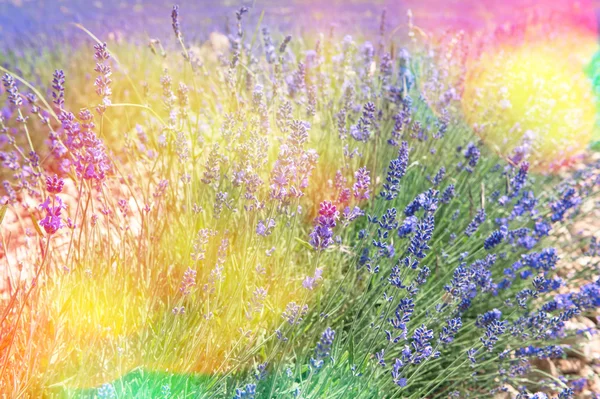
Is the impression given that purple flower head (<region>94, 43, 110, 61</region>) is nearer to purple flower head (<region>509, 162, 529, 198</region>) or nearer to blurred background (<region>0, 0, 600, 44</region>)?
purple flower head (<region>509, 162, 529, 198</region>)

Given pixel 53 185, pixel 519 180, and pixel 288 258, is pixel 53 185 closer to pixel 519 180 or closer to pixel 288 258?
pixel 288 258

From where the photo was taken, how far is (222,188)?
2322 millimetres

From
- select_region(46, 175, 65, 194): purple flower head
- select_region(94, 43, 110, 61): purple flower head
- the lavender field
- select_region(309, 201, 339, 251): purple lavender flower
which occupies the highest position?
select_region(94, 43, 110, 61): purple flower head

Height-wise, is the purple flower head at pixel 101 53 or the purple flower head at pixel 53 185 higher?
the purple flower head at pixel 101 53

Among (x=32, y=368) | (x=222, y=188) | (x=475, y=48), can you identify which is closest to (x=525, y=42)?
(x=475, y=48)

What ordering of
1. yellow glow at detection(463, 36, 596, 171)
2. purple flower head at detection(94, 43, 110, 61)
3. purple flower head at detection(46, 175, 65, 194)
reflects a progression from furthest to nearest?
1. yellow glow at detection(463, 36, 596, 171)
2. purple flower head at detection(94, 43, 110, 61)
3. purple flower head at detection(46, 175, 65, 194)

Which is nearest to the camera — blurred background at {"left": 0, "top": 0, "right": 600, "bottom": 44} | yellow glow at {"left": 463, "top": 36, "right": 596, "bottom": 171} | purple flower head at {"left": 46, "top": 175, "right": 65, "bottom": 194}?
purple flower head at {"left": 46, "top": 175, "right": 65, "bottom": 194}

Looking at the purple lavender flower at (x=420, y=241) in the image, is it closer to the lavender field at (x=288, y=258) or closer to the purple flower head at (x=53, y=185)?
the lavender field at (x=288, y=258)

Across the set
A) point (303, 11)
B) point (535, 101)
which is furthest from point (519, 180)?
point (303, 11)

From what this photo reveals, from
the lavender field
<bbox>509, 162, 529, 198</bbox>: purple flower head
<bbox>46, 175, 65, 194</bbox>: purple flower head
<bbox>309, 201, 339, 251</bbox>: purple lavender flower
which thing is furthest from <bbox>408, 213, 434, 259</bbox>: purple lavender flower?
<bbox>509, 162, 529, 198</bbox>: purple flower head

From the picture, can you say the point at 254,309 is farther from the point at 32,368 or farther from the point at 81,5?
the point at 81,5

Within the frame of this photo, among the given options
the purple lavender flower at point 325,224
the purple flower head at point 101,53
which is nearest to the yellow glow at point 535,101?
the purple lavender flower at point 325,224

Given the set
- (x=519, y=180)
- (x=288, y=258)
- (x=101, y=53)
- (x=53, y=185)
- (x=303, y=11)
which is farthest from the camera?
(x=303, y=11)

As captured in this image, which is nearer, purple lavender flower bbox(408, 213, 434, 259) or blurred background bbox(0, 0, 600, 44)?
purple lavender flower bbox(408, 213, 434, 259)
